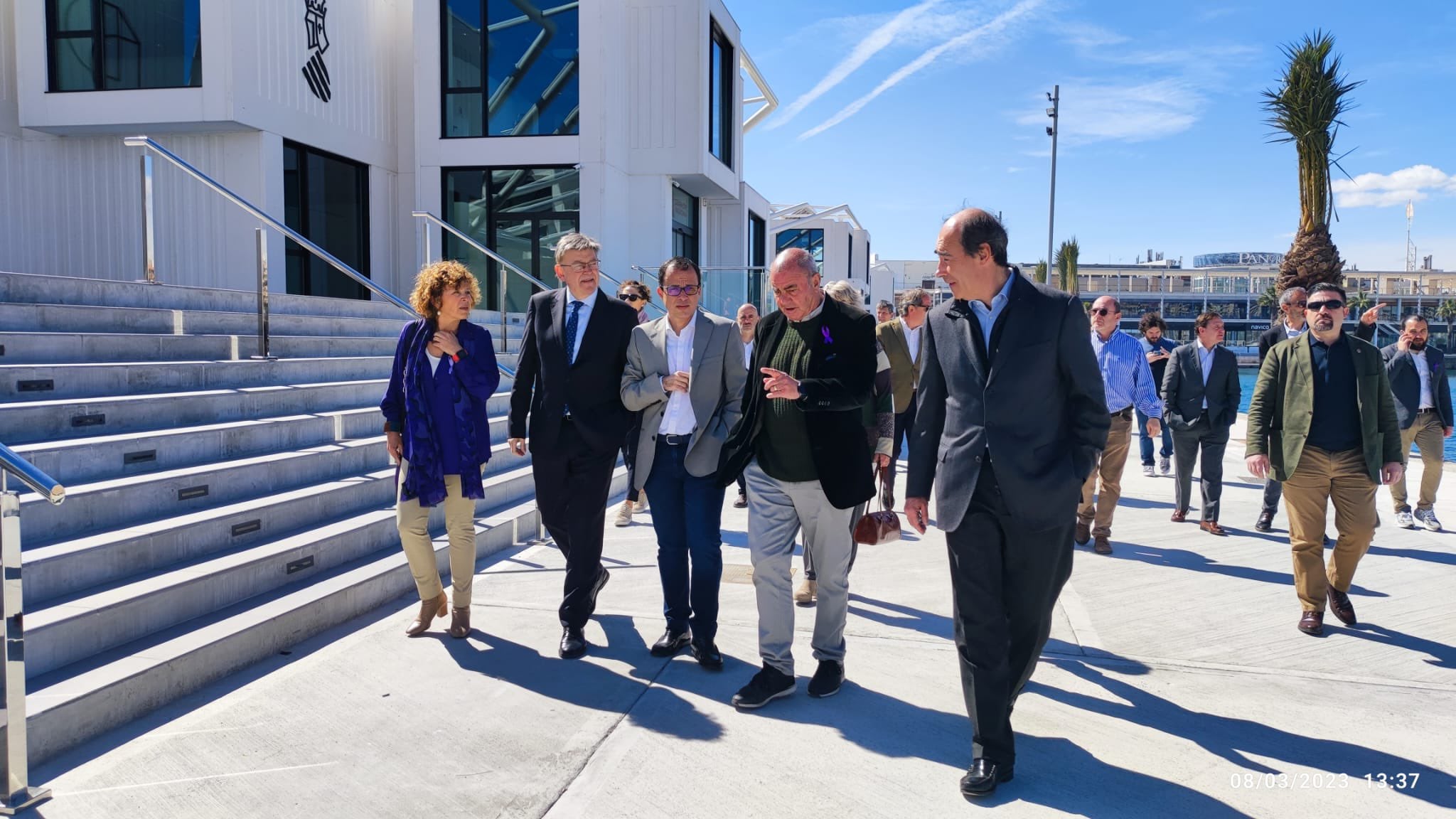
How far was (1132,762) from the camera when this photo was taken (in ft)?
10.3

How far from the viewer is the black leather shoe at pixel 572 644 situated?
412 centimetres

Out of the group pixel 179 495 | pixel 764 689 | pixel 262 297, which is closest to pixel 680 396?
pixel 764 689

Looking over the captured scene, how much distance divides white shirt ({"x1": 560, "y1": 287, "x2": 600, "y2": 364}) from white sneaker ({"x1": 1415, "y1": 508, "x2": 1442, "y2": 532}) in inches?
287

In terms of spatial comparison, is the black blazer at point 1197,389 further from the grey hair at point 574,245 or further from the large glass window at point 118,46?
the large glass window at point 118,46

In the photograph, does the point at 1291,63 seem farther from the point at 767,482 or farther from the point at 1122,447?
the point at 767,482

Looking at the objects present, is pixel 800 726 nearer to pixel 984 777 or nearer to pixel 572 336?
pixel 984 777

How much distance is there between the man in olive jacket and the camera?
4566 mm

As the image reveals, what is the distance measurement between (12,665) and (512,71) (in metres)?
A: 14.1

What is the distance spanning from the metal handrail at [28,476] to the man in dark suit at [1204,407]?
749cm

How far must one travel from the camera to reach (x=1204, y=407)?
7.46 metres

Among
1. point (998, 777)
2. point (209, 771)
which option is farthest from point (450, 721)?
point (998, 777)

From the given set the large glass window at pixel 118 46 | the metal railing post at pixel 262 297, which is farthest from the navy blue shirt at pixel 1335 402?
the large glass window at pixel 118 46

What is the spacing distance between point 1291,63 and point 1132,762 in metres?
21.1

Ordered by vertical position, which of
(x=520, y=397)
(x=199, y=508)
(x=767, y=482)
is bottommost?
(x=199, y=508)
